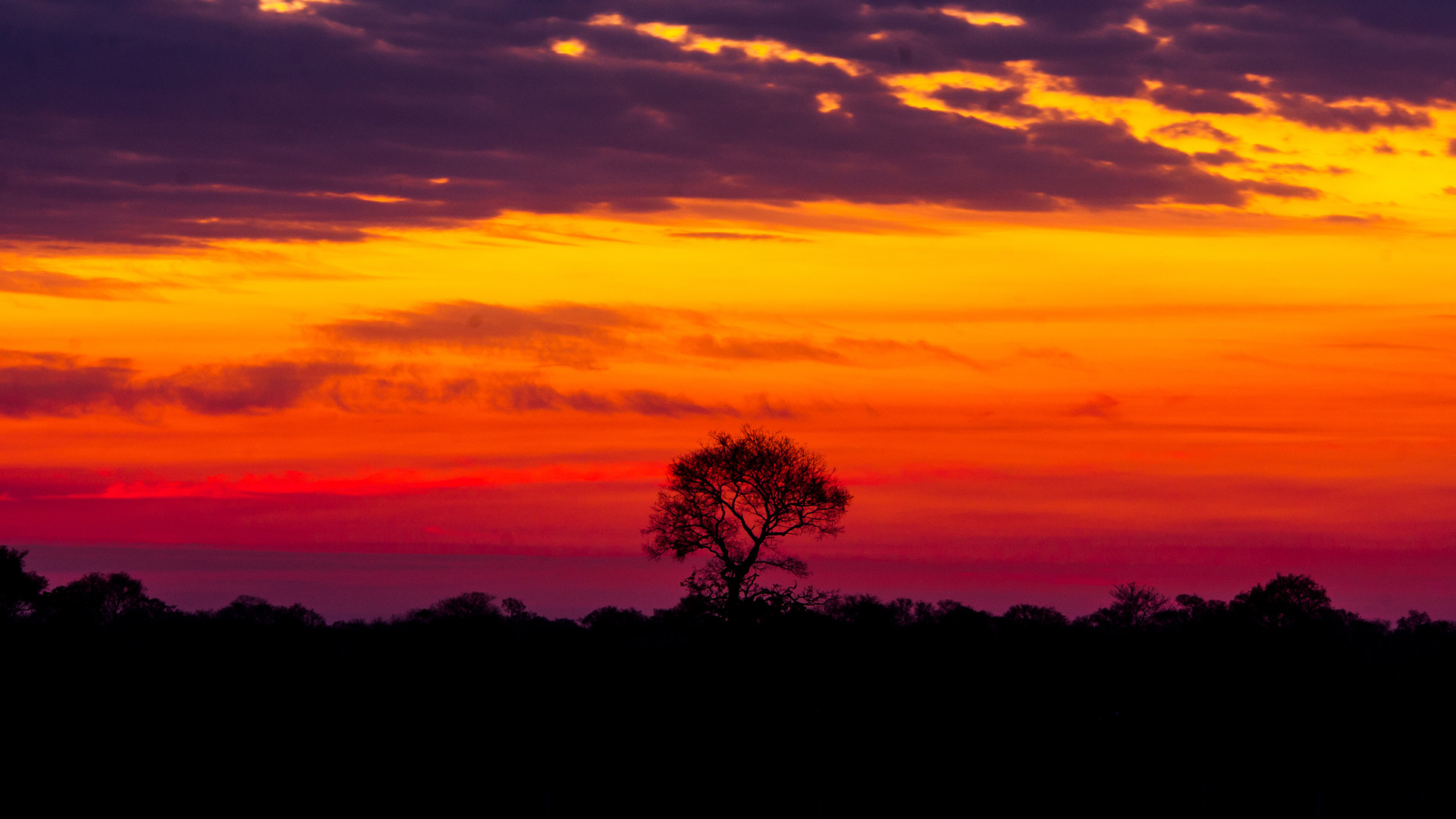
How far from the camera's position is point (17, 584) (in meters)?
139

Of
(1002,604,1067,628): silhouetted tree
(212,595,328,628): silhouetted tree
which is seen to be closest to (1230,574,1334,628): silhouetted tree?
(1002,604,1067,628): silhouetted tree

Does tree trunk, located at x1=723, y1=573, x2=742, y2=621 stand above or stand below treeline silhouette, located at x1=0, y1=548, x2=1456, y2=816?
above

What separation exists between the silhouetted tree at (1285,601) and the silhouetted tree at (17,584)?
10546 centimetres

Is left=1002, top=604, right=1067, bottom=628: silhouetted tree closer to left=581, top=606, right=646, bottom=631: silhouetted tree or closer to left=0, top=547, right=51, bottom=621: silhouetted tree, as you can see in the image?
left=581, top=606, right=646, bottom=631: silhouetted tree

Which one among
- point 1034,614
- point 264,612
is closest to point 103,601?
point 264,612

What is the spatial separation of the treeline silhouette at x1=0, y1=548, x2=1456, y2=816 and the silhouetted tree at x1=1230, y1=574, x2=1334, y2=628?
142ft

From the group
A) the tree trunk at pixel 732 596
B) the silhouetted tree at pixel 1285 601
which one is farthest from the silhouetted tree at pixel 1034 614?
the tree trunk at pixel 732 596

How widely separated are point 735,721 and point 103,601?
11537 centimetres

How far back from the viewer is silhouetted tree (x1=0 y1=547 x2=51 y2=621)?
135 metres

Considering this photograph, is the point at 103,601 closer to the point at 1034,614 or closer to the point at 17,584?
the point at 17,584

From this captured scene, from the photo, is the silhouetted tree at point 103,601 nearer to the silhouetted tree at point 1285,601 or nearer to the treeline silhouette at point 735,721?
the treeline silhouette at point 735,721

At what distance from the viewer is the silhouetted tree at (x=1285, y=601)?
138375mm

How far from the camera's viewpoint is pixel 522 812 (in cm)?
4969

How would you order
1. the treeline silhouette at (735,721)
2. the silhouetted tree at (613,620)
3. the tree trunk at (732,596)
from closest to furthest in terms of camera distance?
the treeline silhouette at (735,721) < the tree trunk at (732,596) < the silhouetted tree at (613,620)
